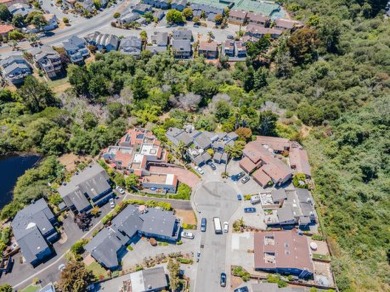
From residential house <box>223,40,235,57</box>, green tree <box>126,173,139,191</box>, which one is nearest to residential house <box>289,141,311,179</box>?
green tree <box>126,173,139,191</box>

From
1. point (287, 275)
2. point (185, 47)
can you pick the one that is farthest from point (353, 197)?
point (185, 47)

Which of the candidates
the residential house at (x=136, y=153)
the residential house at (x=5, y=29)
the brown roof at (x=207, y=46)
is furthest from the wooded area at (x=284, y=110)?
the residential house at (x=5, y=29)

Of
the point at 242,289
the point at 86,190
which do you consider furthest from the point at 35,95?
the point at 242,289

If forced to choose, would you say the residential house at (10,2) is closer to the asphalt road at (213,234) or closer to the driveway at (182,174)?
the driveway at (182,174)

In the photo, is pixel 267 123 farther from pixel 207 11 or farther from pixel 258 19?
pixel 207 11

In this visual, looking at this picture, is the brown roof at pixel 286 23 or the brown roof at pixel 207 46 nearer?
the brown roof at pixel 207 46

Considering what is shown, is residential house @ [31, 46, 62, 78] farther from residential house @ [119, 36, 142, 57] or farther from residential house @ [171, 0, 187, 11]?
residential house @ [171, 0, 187, 11]

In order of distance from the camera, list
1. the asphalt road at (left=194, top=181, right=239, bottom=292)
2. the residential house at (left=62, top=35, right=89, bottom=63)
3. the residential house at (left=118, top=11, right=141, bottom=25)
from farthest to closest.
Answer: the residential house at (left=118, top=11, right=141, bottom=25)
the residential house at (left=62, top=35, right=89, bottom=63)
the asphalt road at (left=194, top=181, right=239, bottom=292)
